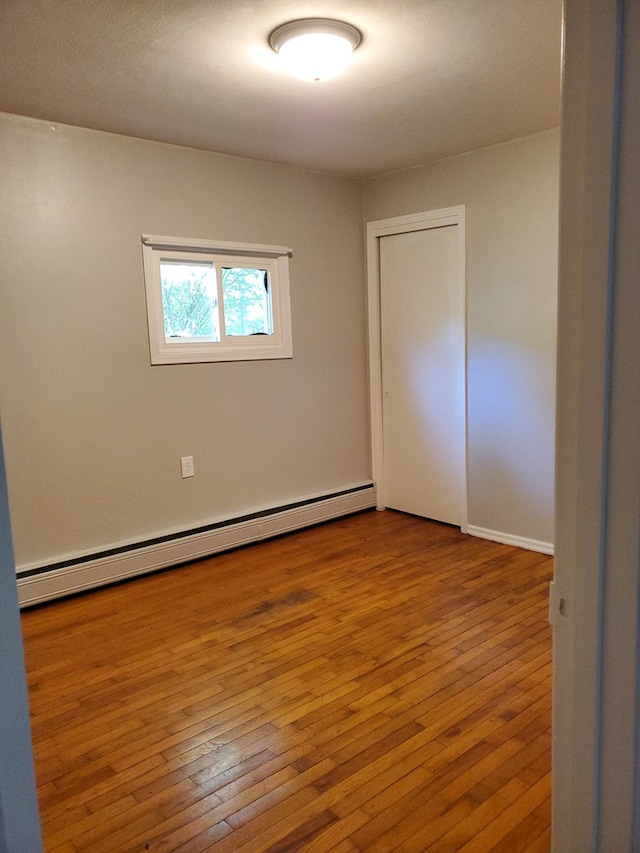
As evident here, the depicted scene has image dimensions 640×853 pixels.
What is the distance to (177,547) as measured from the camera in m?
3.75

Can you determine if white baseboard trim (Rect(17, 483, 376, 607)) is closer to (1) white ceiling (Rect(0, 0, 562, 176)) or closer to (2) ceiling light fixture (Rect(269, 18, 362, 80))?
(1) white ceiling (Rect(0, 0, 562, 176))

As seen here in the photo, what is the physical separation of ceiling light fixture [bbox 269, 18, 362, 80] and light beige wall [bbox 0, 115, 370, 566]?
1354 mm

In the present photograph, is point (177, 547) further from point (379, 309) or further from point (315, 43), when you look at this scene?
point (315, 43)

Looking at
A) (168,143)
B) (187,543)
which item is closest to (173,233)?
(168,143)

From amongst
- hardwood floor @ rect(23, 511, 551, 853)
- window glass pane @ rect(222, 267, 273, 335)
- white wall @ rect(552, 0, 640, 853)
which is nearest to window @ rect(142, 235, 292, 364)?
window glass pane @ rect(222, 267, 273, 335)

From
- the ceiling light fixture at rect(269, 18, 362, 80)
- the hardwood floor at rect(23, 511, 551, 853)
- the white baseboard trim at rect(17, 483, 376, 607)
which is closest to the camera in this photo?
the hardwood floor at rect(23, 511, 551, 853)

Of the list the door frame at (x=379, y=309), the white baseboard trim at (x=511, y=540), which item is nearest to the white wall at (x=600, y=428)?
the white baseboard trim at (x=511, y=540)

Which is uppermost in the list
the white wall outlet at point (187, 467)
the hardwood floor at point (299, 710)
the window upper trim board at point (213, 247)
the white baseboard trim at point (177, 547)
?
the window upper trim board at point (213, 247)

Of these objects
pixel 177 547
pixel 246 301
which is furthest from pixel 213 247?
pixel 177 547

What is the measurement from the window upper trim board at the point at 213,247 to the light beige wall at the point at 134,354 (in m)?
0.06

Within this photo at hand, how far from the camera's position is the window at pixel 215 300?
3619 millimetres

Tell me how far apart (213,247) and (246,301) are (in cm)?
43

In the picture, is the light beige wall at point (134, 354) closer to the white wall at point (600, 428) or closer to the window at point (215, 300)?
the window at point (215, 300)

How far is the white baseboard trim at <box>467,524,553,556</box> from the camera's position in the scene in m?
3.79
